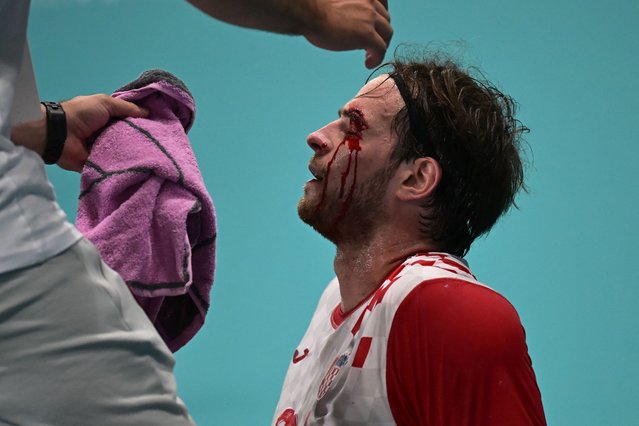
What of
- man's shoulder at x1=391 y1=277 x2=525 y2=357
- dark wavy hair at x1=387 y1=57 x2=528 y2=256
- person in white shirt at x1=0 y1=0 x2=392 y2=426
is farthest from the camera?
dark wavy hair at x1=387 y1=57 x2=528 y2=256

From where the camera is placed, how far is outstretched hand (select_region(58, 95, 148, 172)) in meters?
1.21

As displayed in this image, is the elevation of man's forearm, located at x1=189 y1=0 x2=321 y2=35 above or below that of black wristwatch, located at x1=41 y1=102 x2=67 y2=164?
above

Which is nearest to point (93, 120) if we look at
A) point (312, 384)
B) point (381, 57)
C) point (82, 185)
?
point (82, 185)

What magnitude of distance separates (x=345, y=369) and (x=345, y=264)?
275 mm

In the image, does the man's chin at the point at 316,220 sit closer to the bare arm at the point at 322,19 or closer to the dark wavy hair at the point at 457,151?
the dark wavy hair at the point at 457,151

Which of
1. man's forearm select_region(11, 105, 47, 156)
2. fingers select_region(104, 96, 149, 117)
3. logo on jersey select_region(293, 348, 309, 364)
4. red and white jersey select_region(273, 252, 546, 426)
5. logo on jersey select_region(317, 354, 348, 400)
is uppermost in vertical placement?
fingers select_region(104, 96, 149, 117)

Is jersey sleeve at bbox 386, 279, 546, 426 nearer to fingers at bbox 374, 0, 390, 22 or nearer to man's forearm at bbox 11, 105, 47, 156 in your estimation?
fingers at bbox 374, 0, 390, 22

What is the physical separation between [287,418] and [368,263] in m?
0.30

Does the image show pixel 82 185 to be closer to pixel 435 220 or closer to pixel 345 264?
pixel 345 264

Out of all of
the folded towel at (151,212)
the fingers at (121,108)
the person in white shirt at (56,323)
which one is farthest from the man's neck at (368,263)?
the person in white shirt at (56,323)

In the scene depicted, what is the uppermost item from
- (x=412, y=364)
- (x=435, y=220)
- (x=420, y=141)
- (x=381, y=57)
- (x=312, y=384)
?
(x=381, y=57)

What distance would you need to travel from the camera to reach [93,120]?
122 centimetres

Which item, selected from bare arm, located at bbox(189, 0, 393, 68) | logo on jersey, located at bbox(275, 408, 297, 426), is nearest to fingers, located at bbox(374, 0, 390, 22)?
bare arm, located at bbox(189, 0, 393, 68)

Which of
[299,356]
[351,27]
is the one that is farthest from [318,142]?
[351,27]
